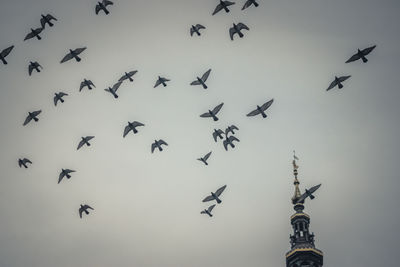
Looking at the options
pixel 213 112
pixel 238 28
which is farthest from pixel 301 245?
pixel 238 28

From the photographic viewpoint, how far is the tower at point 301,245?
74625 millimetres

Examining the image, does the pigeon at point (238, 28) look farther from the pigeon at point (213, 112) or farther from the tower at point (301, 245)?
the tower at point (301, 245)

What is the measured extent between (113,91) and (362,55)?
18557 mm

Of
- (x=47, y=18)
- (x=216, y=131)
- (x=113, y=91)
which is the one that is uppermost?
(x=47, y=18)

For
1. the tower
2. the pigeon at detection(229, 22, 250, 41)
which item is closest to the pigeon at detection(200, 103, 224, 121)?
the pigeon at detection(229, 22, 250, 41)

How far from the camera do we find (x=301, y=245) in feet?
248

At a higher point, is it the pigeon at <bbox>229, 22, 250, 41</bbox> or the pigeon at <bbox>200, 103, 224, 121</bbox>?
the pigeon at <bbox>229, 22, 250, 41</bbox>

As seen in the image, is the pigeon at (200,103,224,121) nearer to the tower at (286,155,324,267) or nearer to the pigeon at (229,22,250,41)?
the pigeon at (229,22,250,41)

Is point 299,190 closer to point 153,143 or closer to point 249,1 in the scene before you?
point 153,143

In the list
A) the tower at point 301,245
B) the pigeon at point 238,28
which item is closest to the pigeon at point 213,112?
the pigeon at point 238,28

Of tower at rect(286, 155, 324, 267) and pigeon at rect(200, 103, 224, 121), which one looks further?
tower at rect(286, 155, 324, 267)

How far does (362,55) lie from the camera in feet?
152

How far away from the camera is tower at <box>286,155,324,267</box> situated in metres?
74.6

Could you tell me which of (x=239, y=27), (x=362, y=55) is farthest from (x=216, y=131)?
(x=362, y=55)
